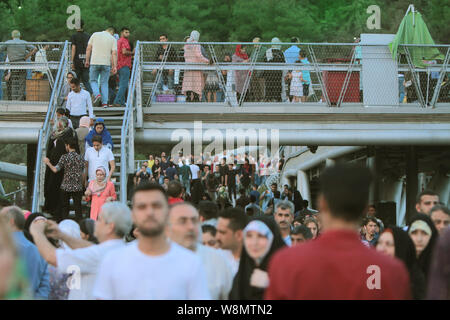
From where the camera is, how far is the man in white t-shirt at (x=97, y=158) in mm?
16391

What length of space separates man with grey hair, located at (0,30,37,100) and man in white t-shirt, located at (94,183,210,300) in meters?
17.6

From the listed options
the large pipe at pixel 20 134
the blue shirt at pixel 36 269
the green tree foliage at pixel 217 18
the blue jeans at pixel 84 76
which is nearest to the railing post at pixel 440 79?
the blue jeans at pixel 84 76

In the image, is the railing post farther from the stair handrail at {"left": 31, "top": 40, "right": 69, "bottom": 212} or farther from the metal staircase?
the stair handrail at {"left": 31, "top": 40, "right": 69, "bottom": 212}

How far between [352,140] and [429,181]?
25.9ft

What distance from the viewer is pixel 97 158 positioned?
53.8 feet

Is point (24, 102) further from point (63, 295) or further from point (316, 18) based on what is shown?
point (316, 18)

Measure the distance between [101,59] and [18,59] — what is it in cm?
349

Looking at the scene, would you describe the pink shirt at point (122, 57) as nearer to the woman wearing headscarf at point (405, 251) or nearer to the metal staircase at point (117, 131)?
the metal staircase at point (117, 131)

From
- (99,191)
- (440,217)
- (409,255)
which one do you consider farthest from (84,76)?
(409,255)

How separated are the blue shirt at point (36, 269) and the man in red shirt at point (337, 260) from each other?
376 centimetres

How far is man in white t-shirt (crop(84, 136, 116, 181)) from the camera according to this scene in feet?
53.8

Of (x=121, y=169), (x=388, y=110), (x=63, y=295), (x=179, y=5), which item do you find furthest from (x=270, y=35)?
(x=63, y=295)

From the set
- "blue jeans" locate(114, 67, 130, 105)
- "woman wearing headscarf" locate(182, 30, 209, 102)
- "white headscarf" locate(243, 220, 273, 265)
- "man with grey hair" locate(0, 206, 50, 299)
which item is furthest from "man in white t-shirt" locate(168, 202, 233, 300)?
"woman wearing headscarf" locate(182, 30, 209, 102)
